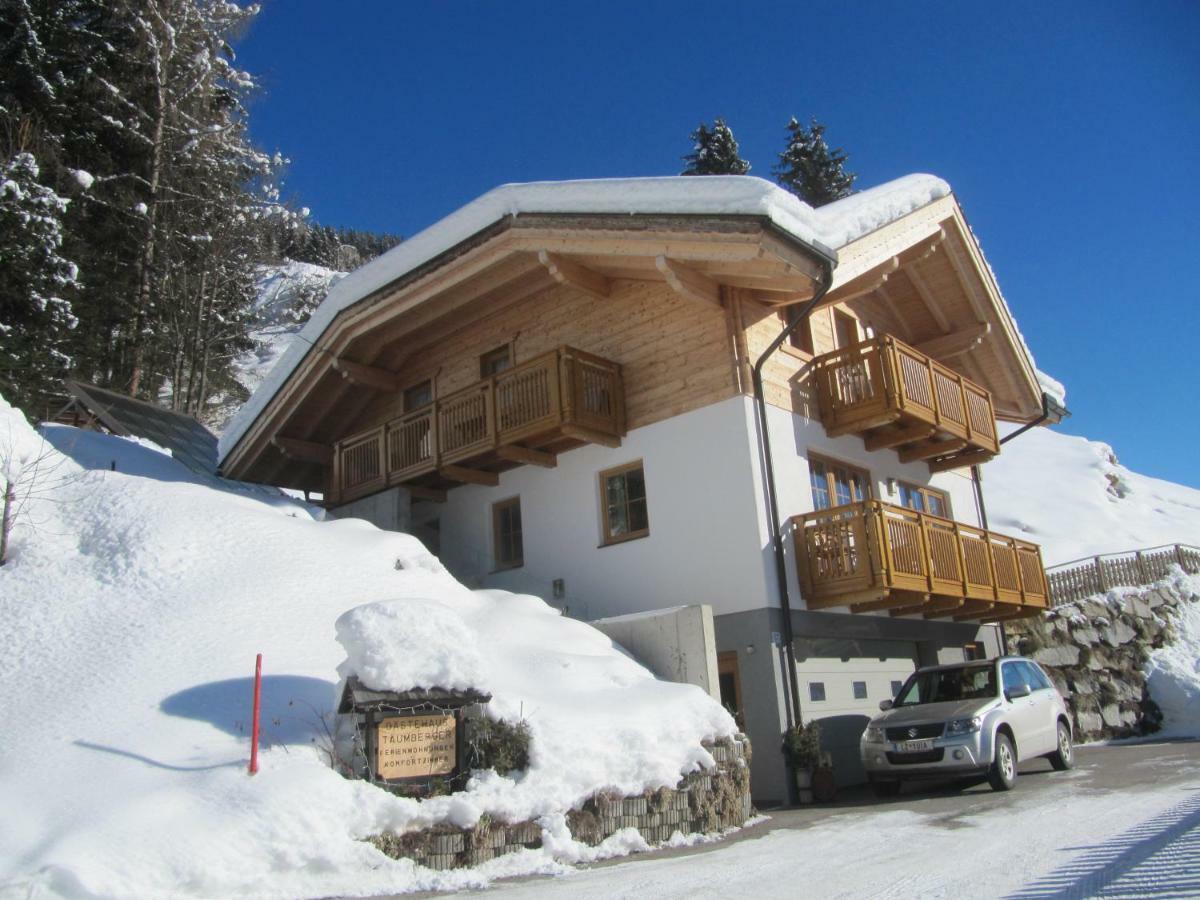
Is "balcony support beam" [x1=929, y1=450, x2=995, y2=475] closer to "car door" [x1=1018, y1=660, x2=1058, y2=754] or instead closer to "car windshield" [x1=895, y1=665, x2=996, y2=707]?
"car door" [x1=1018, y1=660, x2=1058, y2=754]

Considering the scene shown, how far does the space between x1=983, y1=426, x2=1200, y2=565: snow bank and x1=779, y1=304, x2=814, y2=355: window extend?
2635cm

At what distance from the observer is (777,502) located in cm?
1405

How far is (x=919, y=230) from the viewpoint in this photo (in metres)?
16.7

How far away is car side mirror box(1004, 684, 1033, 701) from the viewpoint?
12234 millimetres

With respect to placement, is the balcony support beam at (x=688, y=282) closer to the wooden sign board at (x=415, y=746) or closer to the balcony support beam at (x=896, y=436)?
the balcony support beam at (x=896, y=436)

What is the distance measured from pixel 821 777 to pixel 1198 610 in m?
19.2

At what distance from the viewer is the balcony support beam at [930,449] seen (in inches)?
688

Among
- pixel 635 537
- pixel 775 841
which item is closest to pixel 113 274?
pixel 635 537

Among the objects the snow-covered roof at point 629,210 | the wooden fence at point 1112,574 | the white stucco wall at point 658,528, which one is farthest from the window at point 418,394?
the wooden fence at point 1112,574

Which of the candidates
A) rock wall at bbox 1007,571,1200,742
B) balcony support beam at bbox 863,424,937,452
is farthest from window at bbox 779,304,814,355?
rock wall at bbox 1007,571,1200,742

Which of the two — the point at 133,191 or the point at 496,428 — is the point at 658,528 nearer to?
the point at 496,428

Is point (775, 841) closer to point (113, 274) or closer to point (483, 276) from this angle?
point (483, 276)

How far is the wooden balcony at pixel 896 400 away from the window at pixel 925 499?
0.95 metres

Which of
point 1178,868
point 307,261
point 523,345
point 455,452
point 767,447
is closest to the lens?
point 1178,868
